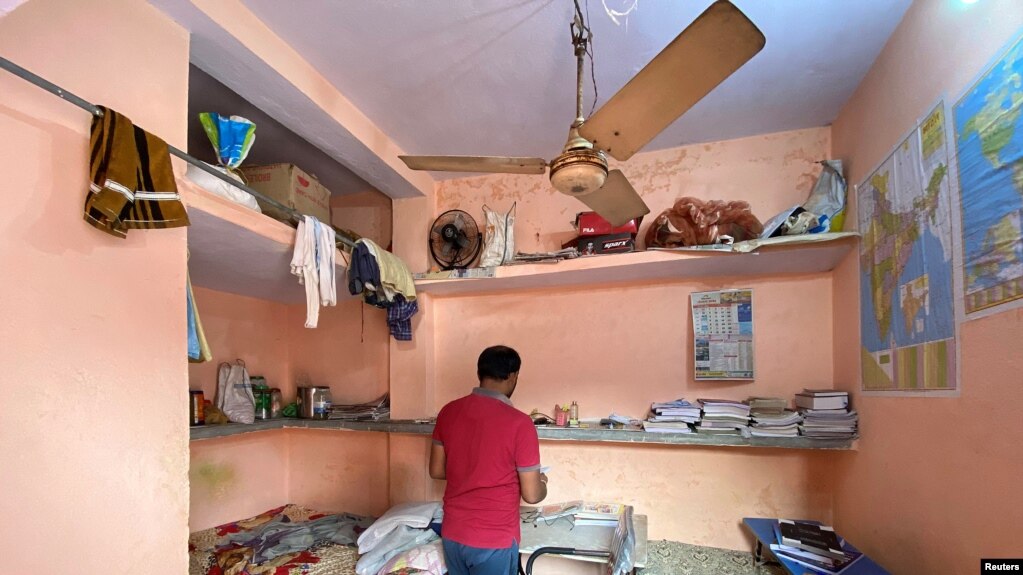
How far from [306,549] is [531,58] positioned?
10.1 feet

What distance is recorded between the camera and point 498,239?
3084mm

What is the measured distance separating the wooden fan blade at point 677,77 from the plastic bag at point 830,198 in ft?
4.88

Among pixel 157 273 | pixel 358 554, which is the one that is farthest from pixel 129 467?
pixel 358 554

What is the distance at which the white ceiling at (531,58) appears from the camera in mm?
1786

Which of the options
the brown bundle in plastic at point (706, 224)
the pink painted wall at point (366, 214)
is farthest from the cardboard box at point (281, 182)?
the brown bundle in plastic at point (706, 224)

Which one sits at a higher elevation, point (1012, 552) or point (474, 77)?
point (474, 77)

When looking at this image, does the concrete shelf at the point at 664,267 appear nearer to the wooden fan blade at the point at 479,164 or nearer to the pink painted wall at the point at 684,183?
the pink painted wall at the point at 684,183

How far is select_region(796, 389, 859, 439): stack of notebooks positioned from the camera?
226 centimetres

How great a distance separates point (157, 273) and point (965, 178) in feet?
8.39

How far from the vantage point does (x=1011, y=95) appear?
3.89 feet

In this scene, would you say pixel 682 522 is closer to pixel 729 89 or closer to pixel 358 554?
pixel 358 554

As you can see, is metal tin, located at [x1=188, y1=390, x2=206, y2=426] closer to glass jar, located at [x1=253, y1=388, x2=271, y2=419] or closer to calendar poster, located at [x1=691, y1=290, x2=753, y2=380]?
glass jar, located at [x1=253, y1=388, x2=271, y2=419]

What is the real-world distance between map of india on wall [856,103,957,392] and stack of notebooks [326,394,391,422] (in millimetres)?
2909

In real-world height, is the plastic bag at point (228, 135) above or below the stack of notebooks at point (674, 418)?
above
